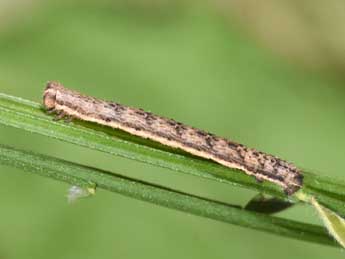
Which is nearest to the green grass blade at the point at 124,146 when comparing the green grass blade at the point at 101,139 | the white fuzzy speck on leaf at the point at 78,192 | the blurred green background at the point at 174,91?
the green grass blade at the point at 101,139

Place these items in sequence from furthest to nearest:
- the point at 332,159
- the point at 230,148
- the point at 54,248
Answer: the point at 332,159
the point at 54,248
the point at 230,148

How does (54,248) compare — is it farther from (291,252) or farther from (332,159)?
(332,159)

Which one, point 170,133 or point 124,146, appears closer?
point 124,146

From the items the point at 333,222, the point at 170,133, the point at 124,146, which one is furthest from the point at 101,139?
the point at 333,222

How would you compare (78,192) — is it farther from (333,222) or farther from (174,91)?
(174,91)

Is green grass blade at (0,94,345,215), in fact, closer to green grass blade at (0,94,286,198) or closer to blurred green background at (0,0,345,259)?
green grass blade at (0,94,286,198)

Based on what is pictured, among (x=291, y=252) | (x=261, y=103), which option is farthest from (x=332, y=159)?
(x=291, y=252)

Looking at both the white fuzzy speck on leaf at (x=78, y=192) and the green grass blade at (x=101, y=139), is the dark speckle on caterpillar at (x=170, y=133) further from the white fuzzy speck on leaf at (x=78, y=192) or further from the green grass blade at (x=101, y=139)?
the white fuzzy speck on leaf at (x=78, y=192)
